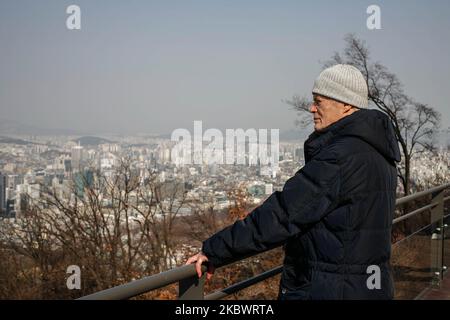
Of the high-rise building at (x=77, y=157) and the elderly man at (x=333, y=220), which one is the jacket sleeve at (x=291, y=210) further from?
the high-rise building at (x=77, y=157)

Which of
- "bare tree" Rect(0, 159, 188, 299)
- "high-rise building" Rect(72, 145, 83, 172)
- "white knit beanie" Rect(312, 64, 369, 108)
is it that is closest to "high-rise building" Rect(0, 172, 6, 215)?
"bare tree" Rect(0, 159, 188, 299)

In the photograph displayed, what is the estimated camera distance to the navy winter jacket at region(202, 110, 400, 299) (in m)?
1.67

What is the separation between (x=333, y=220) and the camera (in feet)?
5.60

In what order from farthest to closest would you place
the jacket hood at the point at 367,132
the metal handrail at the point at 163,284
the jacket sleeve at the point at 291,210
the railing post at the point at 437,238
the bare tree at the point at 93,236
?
the bare tree at the point at 93,236, the railing post at the point at 437,238, the jacket hood at the point at 367,132, the jacket sleeve at the point at 291,210, the metal handrail at the point at 163,284

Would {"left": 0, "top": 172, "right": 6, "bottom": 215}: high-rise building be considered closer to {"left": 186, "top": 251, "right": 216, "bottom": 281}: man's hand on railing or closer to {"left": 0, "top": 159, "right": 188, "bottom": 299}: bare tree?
{"left": 0, "top": 159, "right": 188, "bottom": 299}: bare tree

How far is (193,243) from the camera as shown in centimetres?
2517

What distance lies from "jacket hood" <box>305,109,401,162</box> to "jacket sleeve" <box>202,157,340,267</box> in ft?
0.45

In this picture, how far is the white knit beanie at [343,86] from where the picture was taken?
190cm

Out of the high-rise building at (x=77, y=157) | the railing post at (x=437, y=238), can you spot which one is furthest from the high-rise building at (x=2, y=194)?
the railing post at (x=437, y=238)

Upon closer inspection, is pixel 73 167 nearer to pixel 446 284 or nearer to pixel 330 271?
pixel 446 284

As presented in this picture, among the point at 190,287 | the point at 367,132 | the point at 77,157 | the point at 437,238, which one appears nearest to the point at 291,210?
the point at 367,132

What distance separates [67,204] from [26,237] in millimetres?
2425

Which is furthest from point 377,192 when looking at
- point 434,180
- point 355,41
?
point 355,41

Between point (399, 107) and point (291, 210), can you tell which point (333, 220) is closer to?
point (291, 210)
